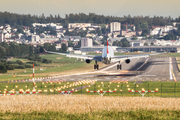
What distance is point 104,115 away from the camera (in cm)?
3778

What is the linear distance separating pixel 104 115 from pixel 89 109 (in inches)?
120

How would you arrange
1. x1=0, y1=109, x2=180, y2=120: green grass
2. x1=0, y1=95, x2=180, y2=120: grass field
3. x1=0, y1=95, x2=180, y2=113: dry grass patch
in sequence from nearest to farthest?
1. x1=0, y1=109, x2=180, y2=120: green grass
2. x1=0, y1=95, x2=180, y2=120: grass field
3. x1=0, y1=95, x2=180, y2=113: dry grass patch

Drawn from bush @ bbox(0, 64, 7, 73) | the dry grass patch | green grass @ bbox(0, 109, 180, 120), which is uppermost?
the dry grass patch

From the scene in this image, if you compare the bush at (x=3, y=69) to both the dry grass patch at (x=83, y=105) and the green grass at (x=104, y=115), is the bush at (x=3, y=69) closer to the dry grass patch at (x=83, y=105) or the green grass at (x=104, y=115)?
the dry grass patch at (x=83, y=105)

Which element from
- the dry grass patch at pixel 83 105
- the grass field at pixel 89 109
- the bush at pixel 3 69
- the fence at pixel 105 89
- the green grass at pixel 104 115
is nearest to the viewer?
the green grass at pixel 104 115

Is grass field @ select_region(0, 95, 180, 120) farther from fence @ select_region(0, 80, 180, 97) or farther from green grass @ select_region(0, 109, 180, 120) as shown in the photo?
fence @ select_region(0, 80, 180, 97)

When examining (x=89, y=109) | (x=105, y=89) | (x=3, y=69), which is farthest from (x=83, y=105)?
(x=3, y=69)

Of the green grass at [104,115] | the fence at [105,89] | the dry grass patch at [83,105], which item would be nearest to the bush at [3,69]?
the fence at [105,89]

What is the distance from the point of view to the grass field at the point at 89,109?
37.3 m

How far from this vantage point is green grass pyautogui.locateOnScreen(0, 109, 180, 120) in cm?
3659

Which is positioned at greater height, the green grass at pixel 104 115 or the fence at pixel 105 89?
the green grass at pixel 104 115

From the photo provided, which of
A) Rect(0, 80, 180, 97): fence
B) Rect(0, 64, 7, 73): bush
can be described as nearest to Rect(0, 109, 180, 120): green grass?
Rect(0, 80, 180, 97): fence

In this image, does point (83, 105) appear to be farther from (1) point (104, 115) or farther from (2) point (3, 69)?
(2) point (3, 69)

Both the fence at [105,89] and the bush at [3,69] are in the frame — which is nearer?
the fence at [105,89]
